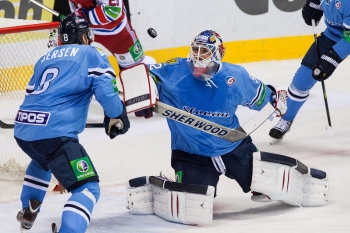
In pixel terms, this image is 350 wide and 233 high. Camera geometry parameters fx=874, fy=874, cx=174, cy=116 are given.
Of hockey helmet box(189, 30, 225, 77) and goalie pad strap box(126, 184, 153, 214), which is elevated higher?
hockey helmet box(189, 30, 225, 77)

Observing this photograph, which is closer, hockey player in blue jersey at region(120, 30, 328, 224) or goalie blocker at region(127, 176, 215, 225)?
goalie blocker at region(127, 176, 215, 225)

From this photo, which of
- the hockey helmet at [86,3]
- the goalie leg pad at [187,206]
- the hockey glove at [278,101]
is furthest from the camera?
the hockey helmet at [86,3]

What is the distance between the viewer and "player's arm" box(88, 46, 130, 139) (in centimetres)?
346

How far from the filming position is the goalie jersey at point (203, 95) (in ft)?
13.1

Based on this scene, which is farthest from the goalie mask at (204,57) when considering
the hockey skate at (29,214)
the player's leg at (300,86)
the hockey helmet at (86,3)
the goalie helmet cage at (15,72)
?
the hockey helmet at (86,3)

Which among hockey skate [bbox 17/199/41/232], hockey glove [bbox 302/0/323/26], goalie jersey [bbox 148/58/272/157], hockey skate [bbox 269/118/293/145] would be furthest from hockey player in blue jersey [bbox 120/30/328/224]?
hockey glove [bbox 302/0/323/26]

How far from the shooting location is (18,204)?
13.9 feet

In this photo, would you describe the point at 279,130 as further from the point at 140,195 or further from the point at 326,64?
the point at 140,195

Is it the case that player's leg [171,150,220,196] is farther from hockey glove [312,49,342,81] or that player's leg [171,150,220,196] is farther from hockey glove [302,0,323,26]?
hockey glove [302,0,323,26]

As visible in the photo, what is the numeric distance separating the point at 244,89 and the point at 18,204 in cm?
123

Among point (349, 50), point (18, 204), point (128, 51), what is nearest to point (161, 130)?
point (128, 51)

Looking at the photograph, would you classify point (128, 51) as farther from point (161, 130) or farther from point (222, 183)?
point (222, 183)

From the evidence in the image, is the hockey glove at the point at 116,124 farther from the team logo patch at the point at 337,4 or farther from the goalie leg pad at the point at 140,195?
the team logo patch at the point at 337,4

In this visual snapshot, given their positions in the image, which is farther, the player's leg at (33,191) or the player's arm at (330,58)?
the player's arm at (330,58)
